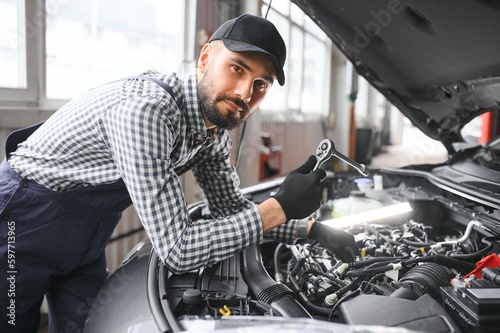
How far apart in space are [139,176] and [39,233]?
0.47 m

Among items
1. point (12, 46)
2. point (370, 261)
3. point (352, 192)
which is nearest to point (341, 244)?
point (370, 261)

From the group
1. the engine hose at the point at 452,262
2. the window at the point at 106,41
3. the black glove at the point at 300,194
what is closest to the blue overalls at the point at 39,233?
the black glove at the point at 300,194

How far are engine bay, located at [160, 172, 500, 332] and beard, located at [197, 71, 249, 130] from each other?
0.43m

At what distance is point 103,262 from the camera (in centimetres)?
→ 158

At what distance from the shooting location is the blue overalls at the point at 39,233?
125 centimetres

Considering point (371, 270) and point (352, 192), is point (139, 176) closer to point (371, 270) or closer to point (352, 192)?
point (371, 270)

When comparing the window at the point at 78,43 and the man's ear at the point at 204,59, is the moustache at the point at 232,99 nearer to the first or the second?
the man's ear at the point at 204,59

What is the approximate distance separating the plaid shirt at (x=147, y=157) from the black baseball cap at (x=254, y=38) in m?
0.18

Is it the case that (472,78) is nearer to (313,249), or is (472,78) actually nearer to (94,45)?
(313,249)

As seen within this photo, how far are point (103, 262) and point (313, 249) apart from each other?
82 cm

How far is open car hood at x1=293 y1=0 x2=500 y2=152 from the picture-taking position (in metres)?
1.30

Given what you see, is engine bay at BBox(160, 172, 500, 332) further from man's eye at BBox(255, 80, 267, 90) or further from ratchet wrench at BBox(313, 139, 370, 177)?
man's eye at BBox(255, 80, 267, 90)

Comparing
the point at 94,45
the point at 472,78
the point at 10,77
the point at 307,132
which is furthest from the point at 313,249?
the point at 307,132

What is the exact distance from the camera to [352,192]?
175cm
